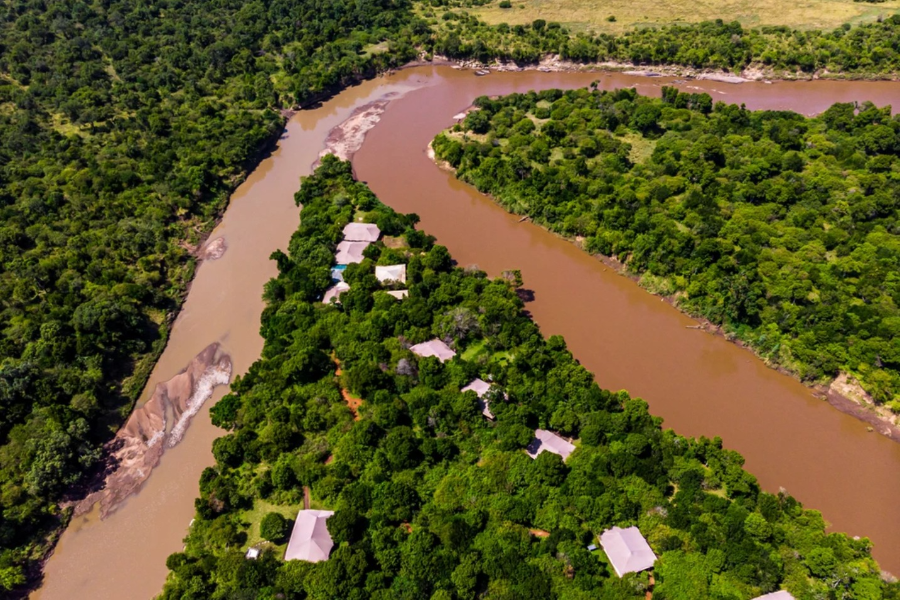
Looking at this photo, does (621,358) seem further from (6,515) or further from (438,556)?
(6,515)

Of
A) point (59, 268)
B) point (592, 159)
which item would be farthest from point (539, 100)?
point (59, 268)

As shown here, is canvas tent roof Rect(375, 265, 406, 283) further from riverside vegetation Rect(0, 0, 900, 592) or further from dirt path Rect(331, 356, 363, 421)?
riverside vegetation Rect(0, 0, 900, 592)

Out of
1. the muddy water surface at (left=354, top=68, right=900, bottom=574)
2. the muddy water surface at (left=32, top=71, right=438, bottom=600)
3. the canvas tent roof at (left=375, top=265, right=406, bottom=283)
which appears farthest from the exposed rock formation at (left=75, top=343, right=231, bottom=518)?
the muddy water surface at (left=354, top=68, right=900, bottom=574)

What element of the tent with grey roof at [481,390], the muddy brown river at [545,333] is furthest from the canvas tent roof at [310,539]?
the tent with grey roof at [481,390]

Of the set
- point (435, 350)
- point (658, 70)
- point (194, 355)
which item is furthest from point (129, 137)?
point (658, 70)

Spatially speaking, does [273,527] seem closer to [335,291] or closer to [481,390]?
[481,390]

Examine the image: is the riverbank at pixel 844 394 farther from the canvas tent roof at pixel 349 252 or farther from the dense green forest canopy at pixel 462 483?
the canvas tent roof at pixel 349 252
